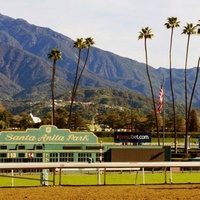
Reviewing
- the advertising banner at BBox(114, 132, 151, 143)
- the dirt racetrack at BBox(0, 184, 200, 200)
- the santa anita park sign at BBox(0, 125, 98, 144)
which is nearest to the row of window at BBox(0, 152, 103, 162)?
the santa anita park sign at BBox(0, 125, 98, 144)

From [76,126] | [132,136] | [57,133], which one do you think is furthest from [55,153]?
[76,126]

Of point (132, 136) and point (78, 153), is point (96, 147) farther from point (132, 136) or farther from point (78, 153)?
point (132, 136)

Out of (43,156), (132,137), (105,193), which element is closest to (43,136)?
(43,156)

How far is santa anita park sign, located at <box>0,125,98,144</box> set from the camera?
1823 inches

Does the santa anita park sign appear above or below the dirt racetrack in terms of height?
above

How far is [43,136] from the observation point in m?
46.8

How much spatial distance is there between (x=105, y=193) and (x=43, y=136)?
28704mm

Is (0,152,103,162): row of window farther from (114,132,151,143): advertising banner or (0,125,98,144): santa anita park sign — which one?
(114,132,151,143): advertising banner

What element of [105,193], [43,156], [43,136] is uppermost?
[43,136]

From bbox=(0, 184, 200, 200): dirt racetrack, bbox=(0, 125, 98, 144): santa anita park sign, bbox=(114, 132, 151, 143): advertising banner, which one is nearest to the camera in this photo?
bbox=(0, 184, 200, 200): dirt racetrack

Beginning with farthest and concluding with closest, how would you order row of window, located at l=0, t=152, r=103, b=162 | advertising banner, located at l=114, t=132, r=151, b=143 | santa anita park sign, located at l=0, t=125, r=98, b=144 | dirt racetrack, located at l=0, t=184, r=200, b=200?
advertising banner, located at l=114, t=132, r=151, b=143
santa anita park sign, located at l=0, t=125, r=98, b=144
row of window, located at l=0, t=152, r=103, b=162
dirt racetrack, located at l=0, t=184, r=200, b=200

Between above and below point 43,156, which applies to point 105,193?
above

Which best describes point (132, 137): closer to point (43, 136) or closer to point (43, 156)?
point (43, 136)

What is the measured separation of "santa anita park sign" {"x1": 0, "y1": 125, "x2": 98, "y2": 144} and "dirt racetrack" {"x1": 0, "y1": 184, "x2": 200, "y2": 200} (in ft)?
86.4
